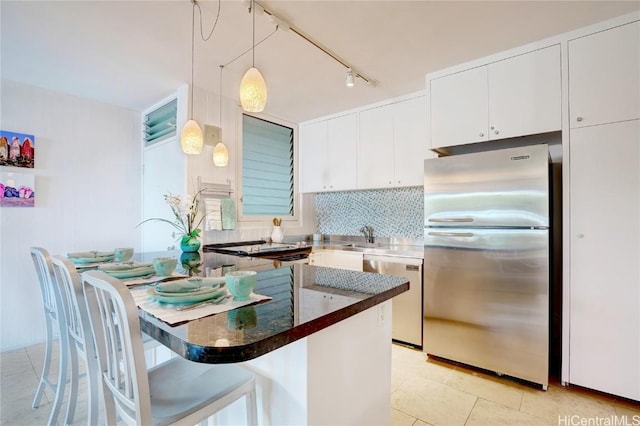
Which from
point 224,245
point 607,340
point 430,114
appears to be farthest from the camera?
point 224,245

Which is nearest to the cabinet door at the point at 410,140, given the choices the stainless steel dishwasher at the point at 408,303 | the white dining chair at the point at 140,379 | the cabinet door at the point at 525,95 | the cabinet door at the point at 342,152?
the cabinet door at the point at 342,152

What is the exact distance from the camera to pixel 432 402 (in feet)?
6.40

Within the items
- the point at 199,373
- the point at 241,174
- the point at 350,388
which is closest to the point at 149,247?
the point at 241,174

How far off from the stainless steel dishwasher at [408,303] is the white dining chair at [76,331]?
2.24m

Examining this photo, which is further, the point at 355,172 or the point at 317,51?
the point at 355,172

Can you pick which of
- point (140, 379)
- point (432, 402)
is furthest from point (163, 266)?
point (432, 402)

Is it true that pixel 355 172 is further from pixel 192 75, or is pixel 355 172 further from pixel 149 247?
pixel 149 247

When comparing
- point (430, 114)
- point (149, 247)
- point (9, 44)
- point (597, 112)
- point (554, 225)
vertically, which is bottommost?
point (149, 247)

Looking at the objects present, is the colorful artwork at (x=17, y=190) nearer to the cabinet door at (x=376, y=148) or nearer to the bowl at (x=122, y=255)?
the bowl at (x=122, y=255)

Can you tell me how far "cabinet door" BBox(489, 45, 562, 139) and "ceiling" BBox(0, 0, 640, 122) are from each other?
15 cm

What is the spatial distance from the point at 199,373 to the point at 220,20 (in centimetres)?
204

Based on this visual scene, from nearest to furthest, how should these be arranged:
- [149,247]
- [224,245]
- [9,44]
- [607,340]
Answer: [607,340]
[9,44]
[224,245]
[149,247]

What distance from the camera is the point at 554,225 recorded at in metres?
2.46

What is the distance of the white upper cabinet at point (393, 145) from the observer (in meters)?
3.07
